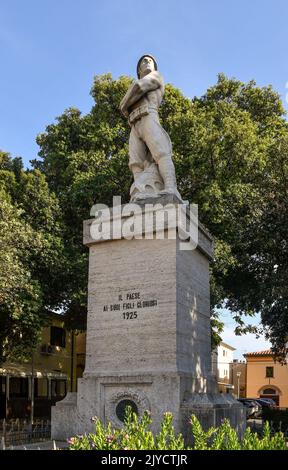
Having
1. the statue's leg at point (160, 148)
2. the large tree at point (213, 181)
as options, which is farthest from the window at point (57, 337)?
the statue's leg at point (160, 148)

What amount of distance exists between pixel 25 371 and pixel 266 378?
122ft

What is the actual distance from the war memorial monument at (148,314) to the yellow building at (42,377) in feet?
64.8

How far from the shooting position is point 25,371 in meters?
32.9

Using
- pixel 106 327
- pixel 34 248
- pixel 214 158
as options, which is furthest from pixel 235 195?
pixel 106 327

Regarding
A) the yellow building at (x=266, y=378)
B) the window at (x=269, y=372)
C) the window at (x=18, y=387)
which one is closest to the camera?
the window at (x=18, y=387)

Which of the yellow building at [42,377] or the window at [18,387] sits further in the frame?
the window at [18,387]

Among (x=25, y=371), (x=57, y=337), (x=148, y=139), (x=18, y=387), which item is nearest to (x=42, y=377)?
(x=18, y=387)

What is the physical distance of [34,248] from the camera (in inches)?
823

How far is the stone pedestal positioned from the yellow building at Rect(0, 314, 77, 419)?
19.7 meters

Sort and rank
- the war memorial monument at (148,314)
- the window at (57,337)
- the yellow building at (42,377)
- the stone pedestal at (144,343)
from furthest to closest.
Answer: the window at (57,337) < the yellow building at (42,377) < the war memorial monument at (148,314) < the stone pedestal at (144,343)

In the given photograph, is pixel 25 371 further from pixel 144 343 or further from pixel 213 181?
pixel 144 343

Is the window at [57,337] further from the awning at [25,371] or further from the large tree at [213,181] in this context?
the large tree at [213,181]

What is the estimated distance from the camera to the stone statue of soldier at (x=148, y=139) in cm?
1077
